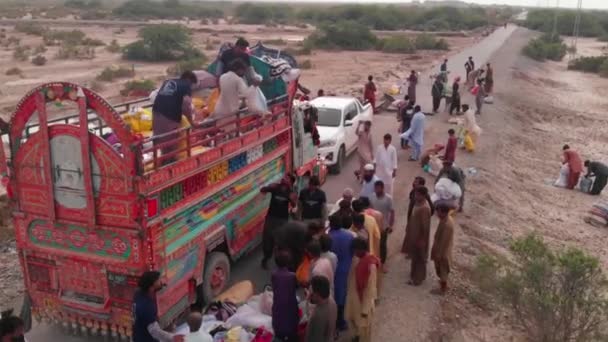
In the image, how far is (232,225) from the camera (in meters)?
7.62

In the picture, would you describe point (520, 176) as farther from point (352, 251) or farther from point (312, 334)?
point (312, 334)

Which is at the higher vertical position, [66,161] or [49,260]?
[66,161]

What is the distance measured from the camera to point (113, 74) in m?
31.3

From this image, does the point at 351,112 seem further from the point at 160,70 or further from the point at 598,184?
the point at 160,70

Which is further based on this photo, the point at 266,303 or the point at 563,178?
the point at 563,178

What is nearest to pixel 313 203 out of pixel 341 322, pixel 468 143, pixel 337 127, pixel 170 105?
pixel 341 322

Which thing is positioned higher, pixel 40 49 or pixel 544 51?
pixel 40 49

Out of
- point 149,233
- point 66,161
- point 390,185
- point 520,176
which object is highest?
point 66,161

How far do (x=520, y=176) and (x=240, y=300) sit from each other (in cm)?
1125

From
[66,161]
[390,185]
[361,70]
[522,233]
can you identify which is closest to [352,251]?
[66,161]

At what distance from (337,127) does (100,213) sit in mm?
8445

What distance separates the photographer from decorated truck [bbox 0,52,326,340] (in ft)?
18.7

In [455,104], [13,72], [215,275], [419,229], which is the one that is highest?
[419,229]

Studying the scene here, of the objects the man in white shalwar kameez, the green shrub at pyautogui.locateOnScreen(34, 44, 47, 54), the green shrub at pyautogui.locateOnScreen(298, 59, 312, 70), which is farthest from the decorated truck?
the green shrub at pyautogui.locateOnScreen(34, 44, 47, 54)
